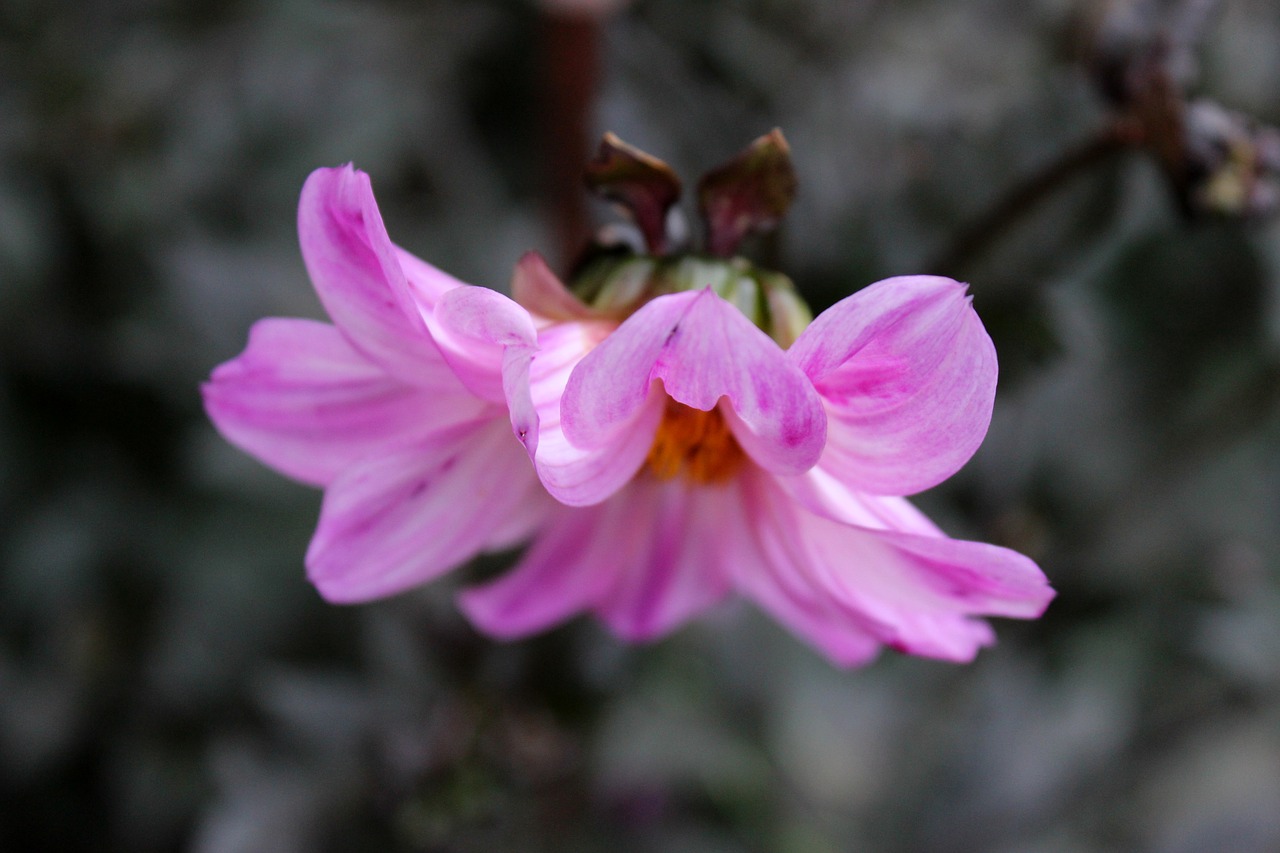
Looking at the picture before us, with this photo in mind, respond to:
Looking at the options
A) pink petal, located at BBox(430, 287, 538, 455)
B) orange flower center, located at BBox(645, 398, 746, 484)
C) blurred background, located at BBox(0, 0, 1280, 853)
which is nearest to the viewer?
pink petal, located at BBox(430, 287, 538, 455)

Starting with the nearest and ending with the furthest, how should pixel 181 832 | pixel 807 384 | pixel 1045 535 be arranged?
pixel 807 384
pixel 1045 535
pixel 181 832

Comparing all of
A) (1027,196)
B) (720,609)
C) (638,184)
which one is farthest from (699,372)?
(720,609)

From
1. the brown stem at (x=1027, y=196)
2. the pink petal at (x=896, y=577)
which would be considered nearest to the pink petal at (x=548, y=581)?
the pink petal at (x=896, y=577)

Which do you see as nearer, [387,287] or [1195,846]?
[387,287]

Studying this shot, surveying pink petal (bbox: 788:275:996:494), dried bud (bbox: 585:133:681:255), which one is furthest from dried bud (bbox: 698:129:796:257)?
pink petal (bbox: 788:275:996:494)

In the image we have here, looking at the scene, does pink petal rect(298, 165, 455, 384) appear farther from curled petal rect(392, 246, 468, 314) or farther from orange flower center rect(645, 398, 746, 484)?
orange flower center rect(645, 398, 746, 484)

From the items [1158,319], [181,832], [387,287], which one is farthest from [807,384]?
[181,832]

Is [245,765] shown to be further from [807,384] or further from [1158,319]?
[1158,319]
